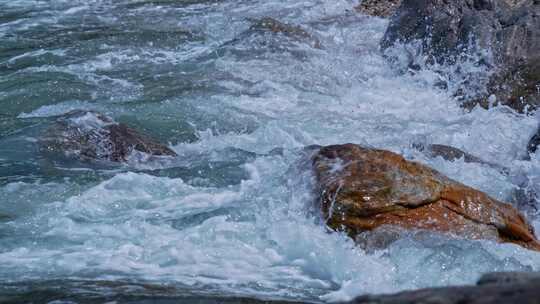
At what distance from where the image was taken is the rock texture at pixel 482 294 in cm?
207

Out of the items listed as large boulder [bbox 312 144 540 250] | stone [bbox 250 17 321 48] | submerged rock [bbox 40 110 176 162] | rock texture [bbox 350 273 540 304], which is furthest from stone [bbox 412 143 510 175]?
rock texture [bbox 350 273 540 304]

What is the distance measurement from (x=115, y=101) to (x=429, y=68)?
3.41m

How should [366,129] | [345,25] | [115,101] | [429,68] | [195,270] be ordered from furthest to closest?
[345,25]
[429,68]
[115,101]
[366,129]
[195,270]

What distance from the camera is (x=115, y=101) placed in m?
9.77

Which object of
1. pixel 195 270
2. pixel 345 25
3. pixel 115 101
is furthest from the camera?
pixel 345 25

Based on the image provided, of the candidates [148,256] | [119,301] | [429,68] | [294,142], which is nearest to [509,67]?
[429,68]

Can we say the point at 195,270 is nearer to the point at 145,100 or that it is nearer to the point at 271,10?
the point at 145,100

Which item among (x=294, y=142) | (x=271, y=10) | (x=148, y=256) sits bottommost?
(x=271, y=10)

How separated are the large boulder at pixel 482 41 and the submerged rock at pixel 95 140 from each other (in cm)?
333

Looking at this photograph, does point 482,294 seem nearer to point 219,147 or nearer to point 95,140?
point 95,140

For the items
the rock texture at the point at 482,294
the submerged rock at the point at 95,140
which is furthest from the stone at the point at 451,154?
the rock texture at the point at 482,294

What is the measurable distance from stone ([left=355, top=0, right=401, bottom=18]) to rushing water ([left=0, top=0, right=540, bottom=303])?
22 centimetres

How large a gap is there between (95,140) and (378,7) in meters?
7.63

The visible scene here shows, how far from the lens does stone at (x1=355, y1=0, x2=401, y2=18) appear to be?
13.9 m
